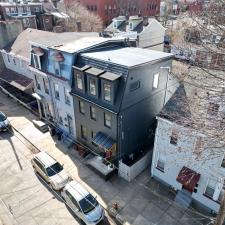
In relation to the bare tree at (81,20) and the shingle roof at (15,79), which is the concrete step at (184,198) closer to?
the shingle roof at (15,79)

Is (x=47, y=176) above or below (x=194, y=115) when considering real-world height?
below

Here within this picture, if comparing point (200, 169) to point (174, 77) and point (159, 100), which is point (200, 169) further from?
point (174, 77)

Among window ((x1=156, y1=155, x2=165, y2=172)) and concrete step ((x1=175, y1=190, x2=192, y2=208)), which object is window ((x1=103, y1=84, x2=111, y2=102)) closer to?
window ((x1=156, y1=155, x2=165, y2=172))

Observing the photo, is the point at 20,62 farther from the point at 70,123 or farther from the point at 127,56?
the point at 127,56

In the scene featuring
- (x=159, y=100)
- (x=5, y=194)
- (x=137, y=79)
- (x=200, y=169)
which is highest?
(x=137, y=79)

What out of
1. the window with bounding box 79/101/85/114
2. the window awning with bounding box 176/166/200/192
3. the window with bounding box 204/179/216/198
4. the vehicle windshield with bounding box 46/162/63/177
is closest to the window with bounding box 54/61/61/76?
the window with bounding box 79/101/85/114

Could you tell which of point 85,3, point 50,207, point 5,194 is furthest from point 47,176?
point 85,3
